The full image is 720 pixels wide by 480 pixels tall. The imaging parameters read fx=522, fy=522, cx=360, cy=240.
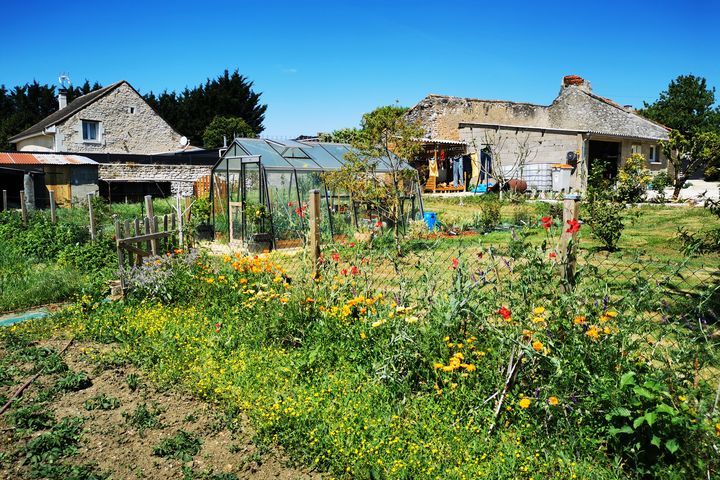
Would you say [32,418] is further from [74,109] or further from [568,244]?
[74,109]

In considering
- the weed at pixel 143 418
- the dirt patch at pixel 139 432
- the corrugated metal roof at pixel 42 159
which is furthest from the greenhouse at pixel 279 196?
the corrugated metal roof at pixel 42 159

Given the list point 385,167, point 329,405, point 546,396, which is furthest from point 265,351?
point 385,167

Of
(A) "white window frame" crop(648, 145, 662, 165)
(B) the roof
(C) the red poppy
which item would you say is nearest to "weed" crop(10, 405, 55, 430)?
(C) the red poppy

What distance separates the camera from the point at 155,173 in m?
28.9

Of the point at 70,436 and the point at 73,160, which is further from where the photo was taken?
the point at 73,160

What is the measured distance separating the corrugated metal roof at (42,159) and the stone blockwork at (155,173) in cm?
116

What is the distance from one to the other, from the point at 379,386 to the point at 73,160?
25826 mm

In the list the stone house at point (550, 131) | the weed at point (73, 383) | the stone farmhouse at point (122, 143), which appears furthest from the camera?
the stone farmhouse at point (122, 143)

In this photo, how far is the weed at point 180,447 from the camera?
3.52 metres

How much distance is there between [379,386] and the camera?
3955mm

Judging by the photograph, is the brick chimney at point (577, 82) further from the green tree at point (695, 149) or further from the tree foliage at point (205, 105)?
the tree foliage at point (205, 105)

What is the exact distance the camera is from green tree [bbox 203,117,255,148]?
46.2 m

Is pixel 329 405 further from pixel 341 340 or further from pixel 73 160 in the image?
pixel 73 160

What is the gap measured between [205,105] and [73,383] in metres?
49.2
